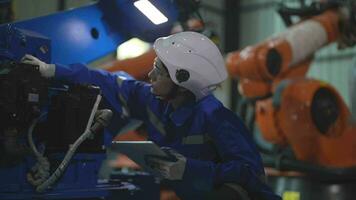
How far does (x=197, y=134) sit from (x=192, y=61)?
370 mm

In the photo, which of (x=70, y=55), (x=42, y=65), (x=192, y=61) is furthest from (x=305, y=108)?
(x=42, y=65)

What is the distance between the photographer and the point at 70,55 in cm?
249

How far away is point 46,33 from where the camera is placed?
91.0 inches

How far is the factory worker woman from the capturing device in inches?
79.4

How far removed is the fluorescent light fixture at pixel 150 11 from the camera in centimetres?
264

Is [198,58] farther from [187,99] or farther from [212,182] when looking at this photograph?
[212,182]

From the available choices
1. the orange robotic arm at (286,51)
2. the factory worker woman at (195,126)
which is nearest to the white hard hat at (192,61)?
the factory worker woman at (195,126)

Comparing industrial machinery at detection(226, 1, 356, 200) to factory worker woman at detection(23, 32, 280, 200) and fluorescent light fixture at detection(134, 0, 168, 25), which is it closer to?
fluorescent light fixture at detection(134, 0, 168, 25)

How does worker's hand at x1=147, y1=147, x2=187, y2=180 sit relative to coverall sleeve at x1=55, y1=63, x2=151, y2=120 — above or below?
below

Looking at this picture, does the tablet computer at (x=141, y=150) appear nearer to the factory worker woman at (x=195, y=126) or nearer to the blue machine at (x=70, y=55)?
the factory worker woman at (x=195, y=126)

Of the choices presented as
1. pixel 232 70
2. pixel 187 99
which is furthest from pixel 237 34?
pixel 187 99

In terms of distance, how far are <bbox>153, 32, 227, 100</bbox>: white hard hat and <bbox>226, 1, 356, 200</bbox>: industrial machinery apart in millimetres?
1877

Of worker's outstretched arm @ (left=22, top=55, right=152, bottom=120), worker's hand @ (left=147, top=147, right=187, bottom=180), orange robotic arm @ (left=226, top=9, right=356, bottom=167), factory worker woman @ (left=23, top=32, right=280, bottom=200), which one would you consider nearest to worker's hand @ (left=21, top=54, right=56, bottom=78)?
factory worker woman @ (left=23, top=32, right=280, bottom=200)

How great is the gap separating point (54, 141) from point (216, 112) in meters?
0.81
